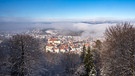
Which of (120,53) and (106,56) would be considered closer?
(120,53)

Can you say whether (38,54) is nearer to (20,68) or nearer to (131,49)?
(20,68)

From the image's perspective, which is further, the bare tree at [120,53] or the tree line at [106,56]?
the tree line at [106,56]

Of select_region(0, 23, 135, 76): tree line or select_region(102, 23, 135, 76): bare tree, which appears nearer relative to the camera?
select_region(102, 23, 135, 76): bare tree

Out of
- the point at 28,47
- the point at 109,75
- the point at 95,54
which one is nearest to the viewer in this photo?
the point at 109,75

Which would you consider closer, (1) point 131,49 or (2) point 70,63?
(1) point 131,49

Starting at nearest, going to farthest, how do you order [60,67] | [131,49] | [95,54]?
[131,49] < [95,54] < [60,67]

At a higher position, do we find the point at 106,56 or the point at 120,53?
the point at 120,53

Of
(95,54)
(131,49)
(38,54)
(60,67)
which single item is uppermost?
(131,49)

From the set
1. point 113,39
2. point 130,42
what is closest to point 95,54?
point 113,39
